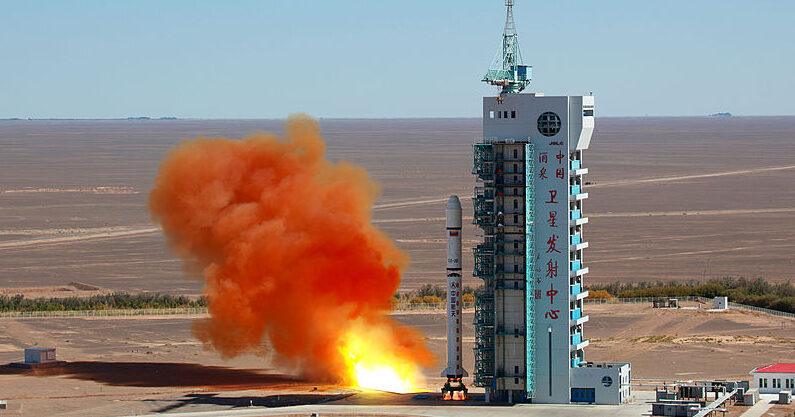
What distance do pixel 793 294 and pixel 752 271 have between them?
1810 centimetres

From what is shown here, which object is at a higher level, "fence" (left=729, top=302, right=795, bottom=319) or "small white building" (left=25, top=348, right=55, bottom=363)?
"fence" (left=729, top=302, right=795, bottom=319)

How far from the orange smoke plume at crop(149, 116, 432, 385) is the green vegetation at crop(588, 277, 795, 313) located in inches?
1182

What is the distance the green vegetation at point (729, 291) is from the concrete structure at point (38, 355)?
39.5m

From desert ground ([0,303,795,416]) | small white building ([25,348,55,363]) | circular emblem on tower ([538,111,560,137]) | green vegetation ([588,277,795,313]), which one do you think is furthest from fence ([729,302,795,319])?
small white building ([25,348,55,363])

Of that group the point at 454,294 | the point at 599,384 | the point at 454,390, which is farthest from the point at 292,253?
the point at 599,384

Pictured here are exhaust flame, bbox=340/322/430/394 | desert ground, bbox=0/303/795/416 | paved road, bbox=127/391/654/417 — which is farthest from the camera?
exhaust flame, bbox=340/322/430/394

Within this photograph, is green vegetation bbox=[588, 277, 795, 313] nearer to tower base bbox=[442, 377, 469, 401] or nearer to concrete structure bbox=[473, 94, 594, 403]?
concrete structure bbox=[473, 94, 594, 403]

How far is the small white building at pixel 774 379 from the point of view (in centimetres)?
6334

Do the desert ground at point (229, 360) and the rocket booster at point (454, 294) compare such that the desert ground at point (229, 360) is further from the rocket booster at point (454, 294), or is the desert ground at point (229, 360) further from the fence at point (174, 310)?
the rocket booster at point (454, 294)

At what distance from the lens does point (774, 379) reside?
6366 cm

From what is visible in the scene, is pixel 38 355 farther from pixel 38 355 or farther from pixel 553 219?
pixel 553 219

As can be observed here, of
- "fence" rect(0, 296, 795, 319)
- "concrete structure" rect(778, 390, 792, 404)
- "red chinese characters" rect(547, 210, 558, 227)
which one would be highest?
"red chinese characters" rect(547, 210, 558, 227)

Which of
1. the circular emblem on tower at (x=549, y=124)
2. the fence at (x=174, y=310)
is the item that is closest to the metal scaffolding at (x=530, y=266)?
the circular emblem on tower at (x=549, y=124)

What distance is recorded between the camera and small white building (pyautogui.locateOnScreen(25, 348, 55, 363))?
73.6 m
